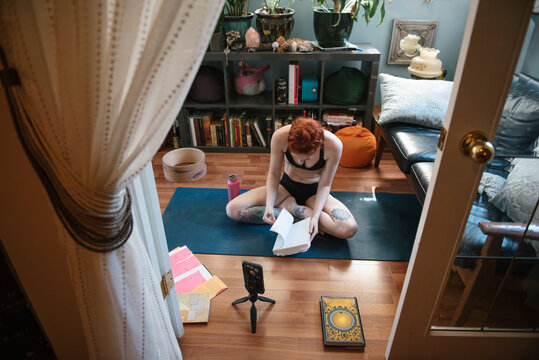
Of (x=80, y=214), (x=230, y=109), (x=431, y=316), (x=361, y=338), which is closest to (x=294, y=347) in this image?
(x=361, y=338)

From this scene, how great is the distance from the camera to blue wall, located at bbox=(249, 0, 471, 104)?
2.96 meters

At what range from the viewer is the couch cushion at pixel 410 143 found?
2.16 metres

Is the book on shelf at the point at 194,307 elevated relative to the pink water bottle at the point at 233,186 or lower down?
lower down

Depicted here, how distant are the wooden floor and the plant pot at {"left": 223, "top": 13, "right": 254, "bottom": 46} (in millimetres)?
1869

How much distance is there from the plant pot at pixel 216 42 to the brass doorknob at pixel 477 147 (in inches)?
90.7

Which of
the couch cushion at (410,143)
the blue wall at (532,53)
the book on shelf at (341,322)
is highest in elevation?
the blue wall at (532,53)

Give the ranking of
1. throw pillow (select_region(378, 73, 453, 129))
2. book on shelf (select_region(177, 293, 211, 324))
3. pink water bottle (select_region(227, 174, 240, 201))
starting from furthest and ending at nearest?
throw pillow (select_region(378, 73, 453, 129)) → pink water bottle (select_region(227, 174, 240, 201)) → book on shelf (select_region(177, 293, 211, 324))

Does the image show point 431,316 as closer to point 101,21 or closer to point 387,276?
point 387,276

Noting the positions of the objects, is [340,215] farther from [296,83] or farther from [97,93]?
[97,93]

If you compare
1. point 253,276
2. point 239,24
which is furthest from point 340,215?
point 239,24

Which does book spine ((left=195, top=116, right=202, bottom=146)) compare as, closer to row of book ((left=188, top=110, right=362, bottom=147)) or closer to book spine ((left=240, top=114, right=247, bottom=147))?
row of book ((left=188, top=110, right=362, bottom=147))

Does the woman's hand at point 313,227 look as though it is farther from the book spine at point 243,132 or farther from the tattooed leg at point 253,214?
the book spine at point 243,132

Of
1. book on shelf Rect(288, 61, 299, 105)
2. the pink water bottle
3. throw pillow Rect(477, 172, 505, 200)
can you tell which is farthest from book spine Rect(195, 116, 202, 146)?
throw pillow Rect(477, 172, 505, 200)

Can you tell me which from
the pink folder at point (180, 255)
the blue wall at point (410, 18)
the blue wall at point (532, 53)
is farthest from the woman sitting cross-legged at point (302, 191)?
the blue wall at point (410, 18)
